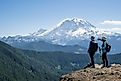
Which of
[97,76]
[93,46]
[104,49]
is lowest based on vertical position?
[97,76]

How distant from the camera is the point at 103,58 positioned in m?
26.0

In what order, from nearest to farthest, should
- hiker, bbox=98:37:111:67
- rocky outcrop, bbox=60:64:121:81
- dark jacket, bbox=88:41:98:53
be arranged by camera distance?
1. rocky outcrop, bbox=60:64:121:81
2. hiker, bbox=98:37:111:67
3. dark jacket, bbox=88:41:98:53

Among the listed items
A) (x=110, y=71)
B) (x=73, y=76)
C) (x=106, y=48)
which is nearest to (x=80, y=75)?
(x=73, y=76)

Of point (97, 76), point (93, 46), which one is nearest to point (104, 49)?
point (93, 46)

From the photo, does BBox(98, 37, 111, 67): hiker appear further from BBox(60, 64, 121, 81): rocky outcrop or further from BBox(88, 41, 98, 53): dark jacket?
BBox(60, 64, 121, 81): rocky outcrop

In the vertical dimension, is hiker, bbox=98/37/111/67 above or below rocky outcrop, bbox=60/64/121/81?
above

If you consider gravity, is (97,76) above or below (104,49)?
below

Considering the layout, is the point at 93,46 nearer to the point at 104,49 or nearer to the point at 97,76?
the point at 104,49

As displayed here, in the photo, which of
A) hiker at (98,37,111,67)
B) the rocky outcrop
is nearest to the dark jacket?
hiker at (98,37,111,67)

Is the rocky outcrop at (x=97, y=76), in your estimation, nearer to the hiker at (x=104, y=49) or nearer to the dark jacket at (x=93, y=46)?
the hiker at (x=104, y=49)

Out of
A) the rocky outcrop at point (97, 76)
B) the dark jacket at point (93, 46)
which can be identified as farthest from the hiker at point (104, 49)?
the rocky outcrop at point (97, 76)

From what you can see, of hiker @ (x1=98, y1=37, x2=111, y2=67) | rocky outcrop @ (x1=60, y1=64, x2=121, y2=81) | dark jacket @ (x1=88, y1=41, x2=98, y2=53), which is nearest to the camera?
rocky outcrop @ (x1=60, y1=64, x2=121, y2=81)

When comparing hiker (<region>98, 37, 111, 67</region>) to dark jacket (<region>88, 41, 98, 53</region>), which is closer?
hiker (<region>98, 37, 111, 67</region>)

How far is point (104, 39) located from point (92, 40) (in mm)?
1176
